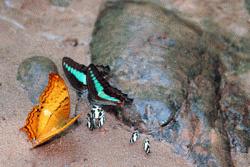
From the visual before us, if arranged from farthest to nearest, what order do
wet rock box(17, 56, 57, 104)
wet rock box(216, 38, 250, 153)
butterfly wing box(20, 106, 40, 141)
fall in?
1. wet rock box(17, 56, 57, 104)
2. wet rock box(216, 38, 250, 153)
3. butterfly wing box(20, 106, 40, 141)

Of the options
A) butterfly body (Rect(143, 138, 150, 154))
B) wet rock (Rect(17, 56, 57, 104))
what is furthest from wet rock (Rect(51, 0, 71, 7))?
butterfly body (Rect(143, 138, 150, 154))

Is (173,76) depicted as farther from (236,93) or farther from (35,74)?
(35,74)

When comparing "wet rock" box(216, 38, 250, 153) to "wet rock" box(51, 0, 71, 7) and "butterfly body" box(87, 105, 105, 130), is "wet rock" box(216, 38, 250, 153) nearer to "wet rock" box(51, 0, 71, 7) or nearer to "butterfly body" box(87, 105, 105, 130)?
"butterfly body" box(87, 105, 105, 130)

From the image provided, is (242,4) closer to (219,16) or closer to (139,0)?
(219,16)

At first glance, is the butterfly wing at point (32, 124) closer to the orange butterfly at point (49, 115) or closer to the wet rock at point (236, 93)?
the orange butterfly at point (49, 115)

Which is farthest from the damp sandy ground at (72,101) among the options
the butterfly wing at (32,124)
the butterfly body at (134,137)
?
the butterfly wing at (32,124)

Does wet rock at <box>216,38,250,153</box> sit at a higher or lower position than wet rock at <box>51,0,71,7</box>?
lower

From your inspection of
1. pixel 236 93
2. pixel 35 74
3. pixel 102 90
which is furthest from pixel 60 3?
pixel 236 93
